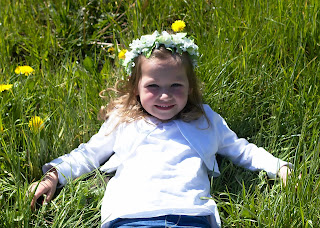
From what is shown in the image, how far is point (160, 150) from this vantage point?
203 cm

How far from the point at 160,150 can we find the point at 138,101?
307 millimetres

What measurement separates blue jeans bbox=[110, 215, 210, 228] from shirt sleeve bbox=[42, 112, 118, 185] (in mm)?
410

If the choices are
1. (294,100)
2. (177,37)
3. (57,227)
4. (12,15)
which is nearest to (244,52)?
(294,100)

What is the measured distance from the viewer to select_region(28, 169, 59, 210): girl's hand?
6.64 ft

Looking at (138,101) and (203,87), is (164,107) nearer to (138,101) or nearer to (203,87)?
(138,101)

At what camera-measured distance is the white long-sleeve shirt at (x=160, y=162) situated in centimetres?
187

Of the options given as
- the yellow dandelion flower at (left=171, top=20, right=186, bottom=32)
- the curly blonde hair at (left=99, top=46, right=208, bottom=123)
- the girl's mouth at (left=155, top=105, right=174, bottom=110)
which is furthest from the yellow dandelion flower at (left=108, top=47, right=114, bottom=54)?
the girl's mouth at (left=155, top=105, right=174, bottom=110)

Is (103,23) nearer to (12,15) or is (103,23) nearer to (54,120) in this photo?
(12,15)

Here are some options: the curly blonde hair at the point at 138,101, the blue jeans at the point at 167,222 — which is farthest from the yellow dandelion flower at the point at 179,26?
the blue jeans at the point at 167,222

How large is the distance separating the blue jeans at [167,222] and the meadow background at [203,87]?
148mm

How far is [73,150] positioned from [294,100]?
3.65 ft

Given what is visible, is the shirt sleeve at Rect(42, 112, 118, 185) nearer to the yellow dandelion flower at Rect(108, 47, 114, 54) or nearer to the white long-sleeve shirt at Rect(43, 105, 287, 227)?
the white long-sleeve shirt at Rect(43, 105, 287, 227)

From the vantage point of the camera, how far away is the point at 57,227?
1.90 m

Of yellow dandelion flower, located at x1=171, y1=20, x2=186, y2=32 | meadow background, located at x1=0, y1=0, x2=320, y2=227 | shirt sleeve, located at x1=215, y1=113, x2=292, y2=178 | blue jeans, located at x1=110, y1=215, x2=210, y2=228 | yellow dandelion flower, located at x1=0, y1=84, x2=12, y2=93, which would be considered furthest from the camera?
yellow dandelion flower, located at x1=171, y1=20, x2=186, y2=32
